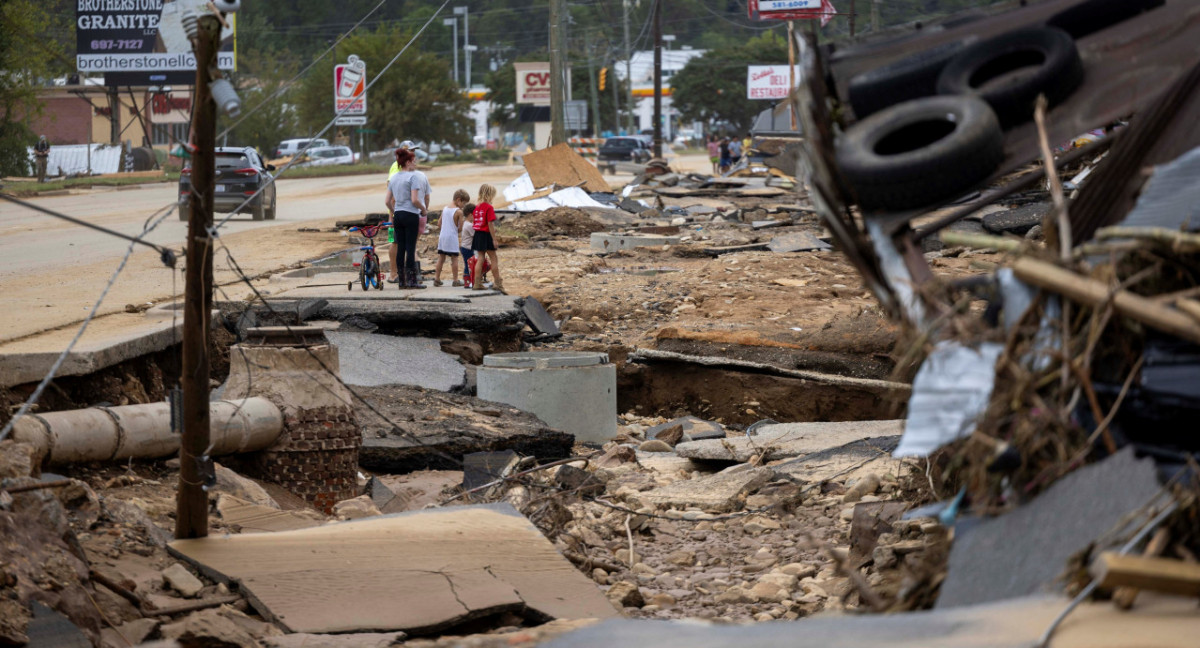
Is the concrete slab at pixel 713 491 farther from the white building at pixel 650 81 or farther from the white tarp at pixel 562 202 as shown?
the white building at pixel 650 81

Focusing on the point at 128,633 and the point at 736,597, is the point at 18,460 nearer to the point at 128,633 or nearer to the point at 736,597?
the point at 128,633

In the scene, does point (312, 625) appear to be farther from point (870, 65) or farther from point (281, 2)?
point (281, 2)

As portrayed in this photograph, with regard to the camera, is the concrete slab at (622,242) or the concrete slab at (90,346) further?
the concrete slab at (622,242)

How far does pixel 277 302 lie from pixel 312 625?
25.2 ft

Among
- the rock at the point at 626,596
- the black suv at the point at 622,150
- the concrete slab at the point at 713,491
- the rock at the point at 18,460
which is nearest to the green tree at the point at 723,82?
the black suv at the point at 622,150

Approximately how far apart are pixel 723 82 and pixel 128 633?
85326mm

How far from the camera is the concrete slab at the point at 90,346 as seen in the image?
793cm

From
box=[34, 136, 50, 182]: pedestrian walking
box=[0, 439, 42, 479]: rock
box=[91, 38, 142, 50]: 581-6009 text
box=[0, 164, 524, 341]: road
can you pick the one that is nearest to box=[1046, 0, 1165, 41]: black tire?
box=[0, 164, 524, 341]: road

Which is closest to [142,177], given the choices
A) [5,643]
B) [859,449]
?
[859,449]

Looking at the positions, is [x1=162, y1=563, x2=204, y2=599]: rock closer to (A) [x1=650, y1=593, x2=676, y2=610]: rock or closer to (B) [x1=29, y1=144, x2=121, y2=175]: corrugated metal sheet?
(A) [x1=650, y1=593, x2=676, y2=610]: rock

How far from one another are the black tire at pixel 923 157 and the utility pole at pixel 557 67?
88.3ft

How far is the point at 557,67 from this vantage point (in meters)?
31.3

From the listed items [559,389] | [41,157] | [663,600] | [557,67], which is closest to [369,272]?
[559,389]

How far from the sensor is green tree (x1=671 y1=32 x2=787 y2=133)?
86.9 m
